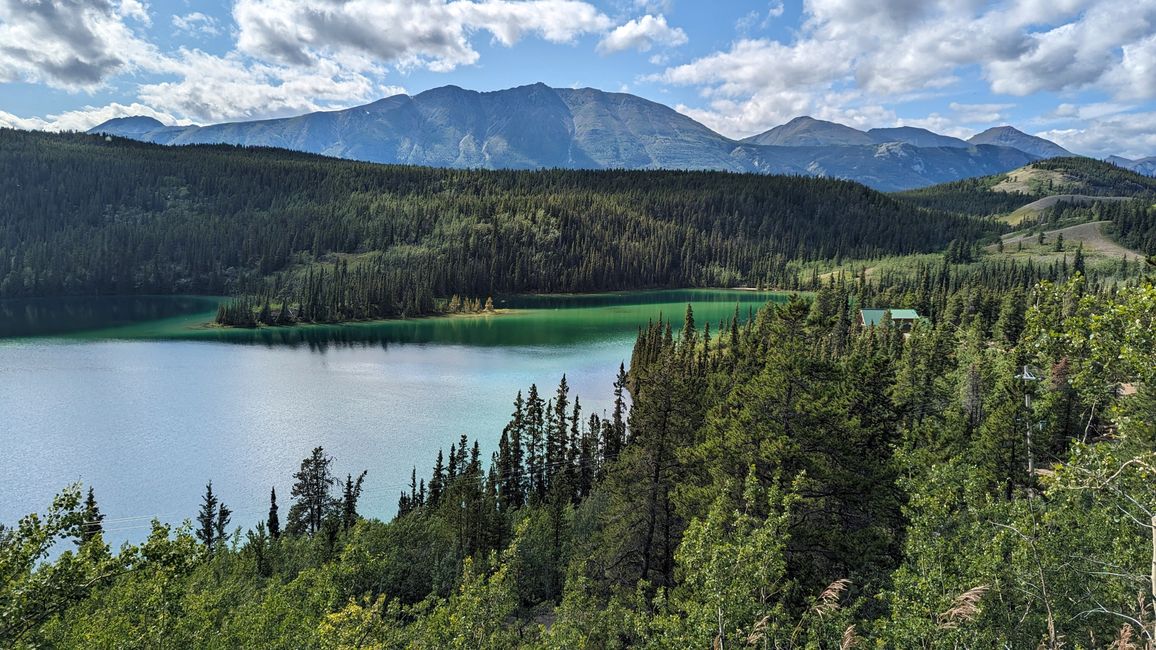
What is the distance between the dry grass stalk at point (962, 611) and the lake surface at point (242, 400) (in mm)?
45636

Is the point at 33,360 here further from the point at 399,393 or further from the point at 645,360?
the point at 645,360

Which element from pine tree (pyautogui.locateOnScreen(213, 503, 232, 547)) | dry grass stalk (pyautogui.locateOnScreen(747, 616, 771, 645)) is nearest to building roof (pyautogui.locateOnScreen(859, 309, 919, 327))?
pine tree (pyautogui.locateOnScreen(213, 503, 232, 547))

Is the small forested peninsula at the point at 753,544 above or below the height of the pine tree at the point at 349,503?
above

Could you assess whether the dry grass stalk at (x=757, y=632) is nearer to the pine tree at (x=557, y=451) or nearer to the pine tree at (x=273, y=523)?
Answer: the pine tree at (x=273, y=523)

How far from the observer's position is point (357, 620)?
602 inches

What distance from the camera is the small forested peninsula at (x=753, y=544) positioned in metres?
10.4

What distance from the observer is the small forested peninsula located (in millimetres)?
10383

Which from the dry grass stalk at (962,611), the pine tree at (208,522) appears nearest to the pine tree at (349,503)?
the pine tree at (208,522)

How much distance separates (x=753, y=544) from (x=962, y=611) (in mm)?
4179

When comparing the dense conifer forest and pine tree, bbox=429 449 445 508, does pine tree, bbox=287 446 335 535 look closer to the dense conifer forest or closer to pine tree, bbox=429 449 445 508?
the dense conifer forest

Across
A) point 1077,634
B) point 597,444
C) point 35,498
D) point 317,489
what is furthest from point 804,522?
point 35,498

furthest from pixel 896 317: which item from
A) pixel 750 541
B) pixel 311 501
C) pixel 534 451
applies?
pixel 750 541

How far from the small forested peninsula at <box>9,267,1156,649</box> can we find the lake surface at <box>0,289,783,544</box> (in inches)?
306

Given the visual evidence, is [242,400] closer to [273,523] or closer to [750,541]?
[273,523]
